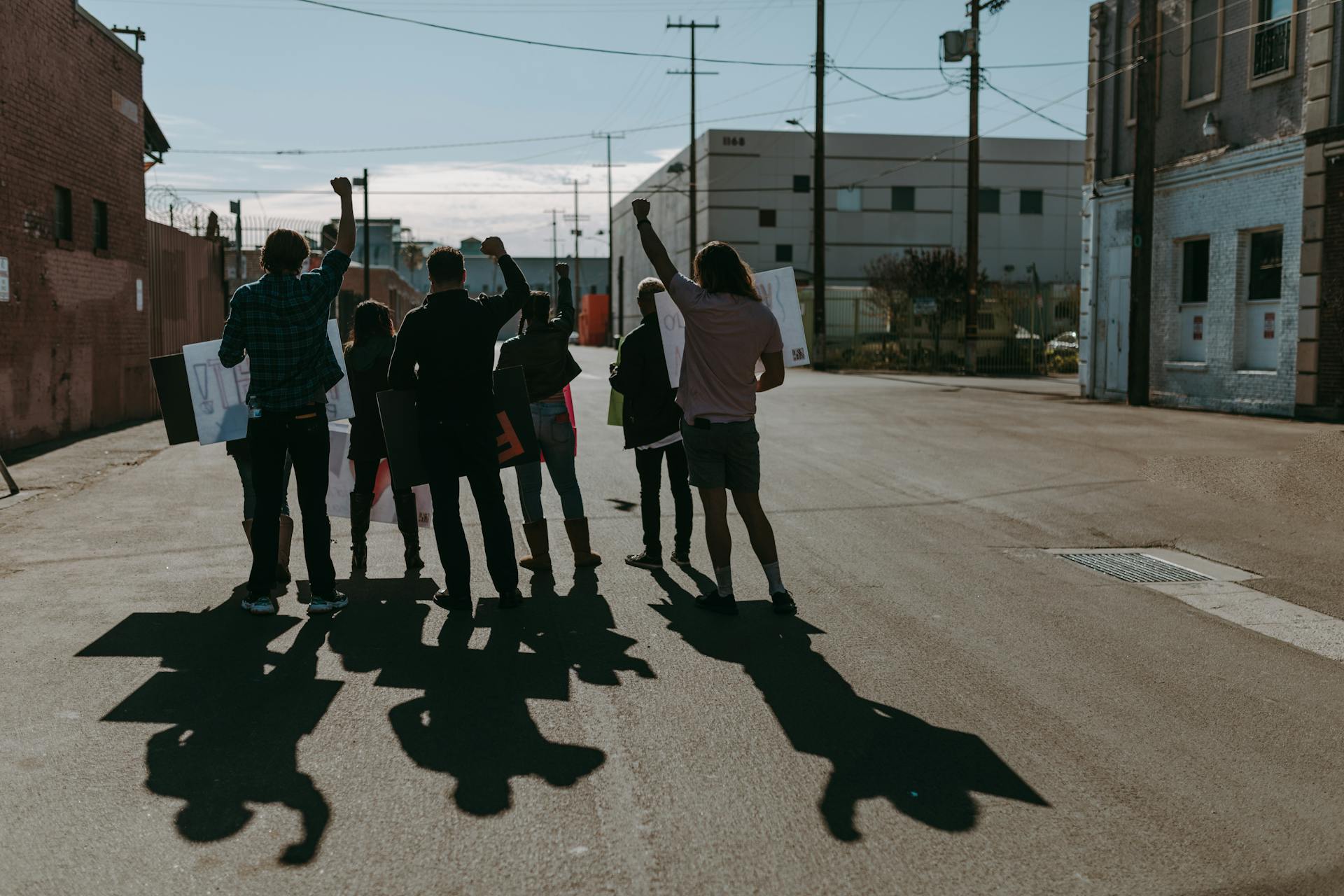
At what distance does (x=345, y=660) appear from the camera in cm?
580

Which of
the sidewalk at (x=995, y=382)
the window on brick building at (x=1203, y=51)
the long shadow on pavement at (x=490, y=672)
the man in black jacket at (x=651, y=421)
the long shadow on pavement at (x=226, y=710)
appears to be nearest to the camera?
the long shadow on pavement at (x=226, y=710)

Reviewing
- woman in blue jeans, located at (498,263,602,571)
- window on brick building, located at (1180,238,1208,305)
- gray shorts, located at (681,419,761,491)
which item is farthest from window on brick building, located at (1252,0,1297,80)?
gray shorts, located at (681,419,761,491)

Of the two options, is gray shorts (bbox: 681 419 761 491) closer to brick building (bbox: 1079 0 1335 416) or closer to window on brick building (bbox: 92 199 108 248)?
brick building (bbox: 1079 0 1335 416)

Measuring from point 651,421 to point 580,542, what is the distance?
92 cm

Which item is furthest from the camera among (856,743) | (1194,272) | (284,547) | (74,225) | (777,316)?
(1194,272)

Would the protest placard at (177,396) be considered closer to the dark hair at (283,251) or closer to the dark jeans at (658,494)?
the dark hair at (283,251)

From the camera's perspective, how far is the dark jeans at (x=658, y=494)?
26.8ft

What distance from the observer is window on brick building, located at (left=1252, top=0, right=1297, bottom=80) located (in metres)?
18.8

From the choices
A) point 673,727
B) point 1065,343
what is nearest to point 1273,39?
point 673,727

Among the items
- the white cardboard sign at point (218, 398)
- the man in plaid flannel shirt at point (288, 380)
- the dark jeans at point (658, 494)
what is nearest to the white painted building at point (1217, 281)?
the dark jeans at point (658, 494)

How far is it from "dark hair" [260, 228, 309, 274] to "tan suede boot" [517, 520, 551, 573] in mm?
2211

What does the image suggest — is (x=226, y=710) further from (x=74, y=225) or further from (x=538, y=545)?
(x=74, y=225)

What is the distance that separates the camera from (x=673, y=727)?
15.7 ft

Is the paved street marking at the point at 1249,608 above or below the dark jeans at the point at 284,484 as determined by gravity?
below
